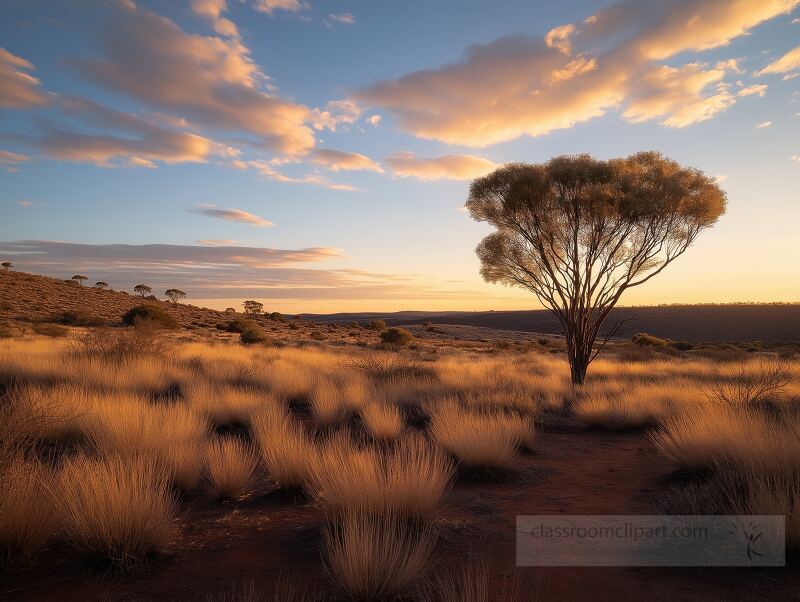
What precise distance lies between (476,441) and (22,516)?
5280 mm

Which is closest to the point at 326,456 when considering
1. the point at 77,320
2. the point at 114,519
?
the point at 114,519

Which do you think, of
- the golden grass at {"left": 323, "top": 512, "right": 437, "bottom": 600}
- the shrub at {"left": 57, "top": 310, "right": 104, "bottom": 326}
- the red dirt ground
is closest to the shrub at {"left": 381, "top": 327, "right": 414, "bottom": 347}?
the shrub at {"left": 57, "top": 310, "right": 104, "bottom": 326}

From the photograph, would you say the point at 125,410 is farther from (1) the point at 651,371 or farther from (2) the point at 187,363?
(1) the point at 651,371

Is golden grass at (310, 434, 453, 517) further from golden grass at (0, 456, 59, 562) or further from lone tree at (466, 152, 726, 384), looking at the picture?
lone tree at (466, 152, 726, 384)

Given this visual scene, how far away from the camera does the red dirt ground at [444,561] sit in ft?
11.4

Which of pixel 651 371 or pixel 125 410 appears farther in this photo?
pixel 651 371

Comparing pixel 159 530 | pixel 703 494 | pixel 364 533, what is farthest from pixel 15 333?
pixel 703 494

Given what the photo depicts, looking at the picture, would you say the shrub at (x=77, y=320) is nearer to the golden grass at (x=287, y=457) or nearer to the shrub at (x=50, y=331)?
the shrub at (x=50, y=331)

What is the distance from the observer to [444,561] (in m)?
3.94

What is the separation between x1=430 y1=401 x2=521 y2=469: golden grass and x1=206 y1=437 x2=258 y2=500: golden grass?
9.67 feet

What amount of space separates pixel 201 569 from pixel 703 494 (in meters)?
4.98

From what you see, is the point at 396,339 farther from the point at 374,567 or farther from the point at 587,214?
the point at 374,567

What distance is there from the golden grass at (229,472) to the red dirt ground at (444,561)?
0.16 meters

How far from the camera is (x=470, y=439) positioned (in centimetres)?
690
